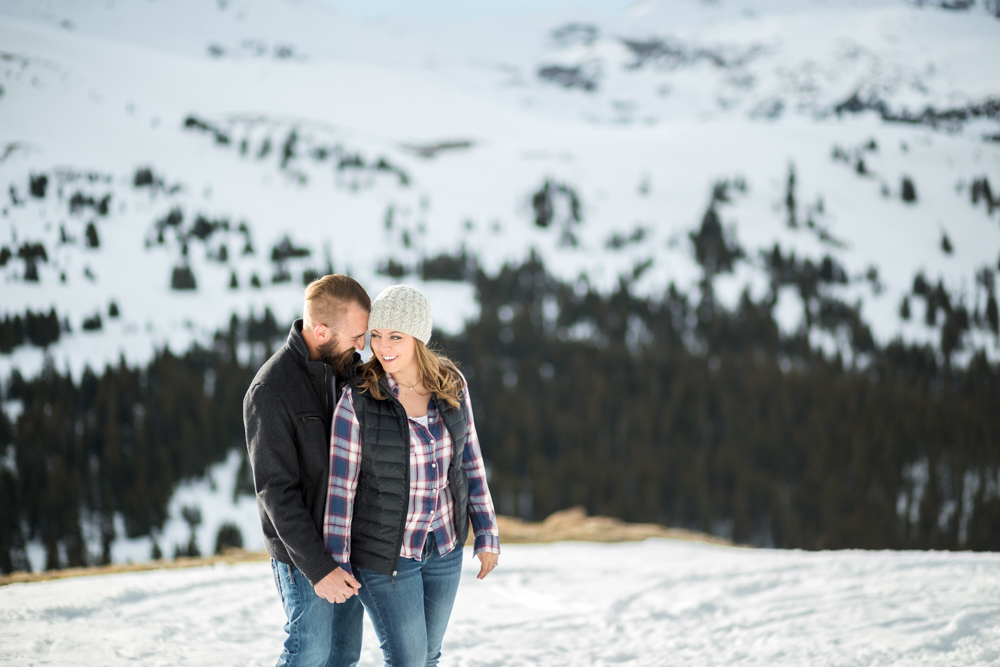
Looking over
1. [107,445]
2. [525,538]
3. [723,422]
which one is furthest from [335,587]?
[723,422]

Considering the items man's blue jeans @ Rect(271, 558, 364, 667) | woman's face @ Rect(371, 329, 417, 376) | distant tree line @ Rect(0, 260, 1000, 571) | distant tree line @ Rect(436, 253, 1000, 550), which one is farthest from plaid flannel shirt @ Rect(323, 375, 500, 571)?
distant tree line @ Rect(436, 253, 1000, 550)

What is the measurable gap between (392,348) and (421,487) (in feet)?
2.05

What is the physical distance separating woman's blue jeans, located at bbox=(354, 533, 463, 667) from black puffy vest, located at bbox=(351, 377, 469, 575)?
0.07m

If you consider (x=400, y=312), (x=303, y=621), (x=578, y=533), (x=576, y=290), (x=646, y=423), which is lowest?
(x=646, y=423)

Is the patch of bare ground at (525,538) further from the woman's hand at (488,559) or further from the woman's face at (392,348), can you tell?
the woman's face at (392,348)

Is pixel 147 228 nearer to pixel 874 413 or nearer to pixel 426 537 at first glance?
pixel 426 537

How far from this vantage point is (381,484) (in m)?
2.69

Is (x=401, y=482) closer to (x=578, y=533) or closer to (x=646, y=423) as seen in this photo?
(x=578, y=533)

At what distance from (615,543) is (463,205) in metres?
61.6

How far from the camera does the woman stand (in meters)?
2.66

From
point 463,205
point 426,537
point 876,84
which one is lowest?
point 426,537

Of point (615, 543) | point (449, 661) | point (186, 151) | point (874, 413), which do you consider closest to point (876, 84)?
point (874, 413)

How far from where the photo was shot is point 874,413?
49.9 meters

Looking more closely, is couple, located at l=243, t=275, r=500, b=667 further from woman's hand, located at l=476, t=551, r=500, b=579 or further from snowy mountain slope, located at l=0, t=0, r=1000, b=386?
snowy mountain slope, located at l=0, t=0, r=1000, b=386
